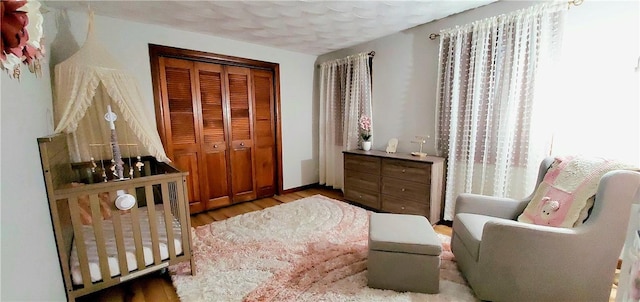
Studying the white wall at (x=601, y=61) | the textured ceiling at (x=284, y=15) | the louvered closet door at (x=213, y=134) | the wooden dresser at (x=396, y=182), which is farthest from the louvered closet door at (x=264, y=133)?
the white wall at (x=601, y=61)

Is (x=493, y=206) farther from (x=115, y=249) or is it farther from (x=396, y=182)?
(x=115, y=249)

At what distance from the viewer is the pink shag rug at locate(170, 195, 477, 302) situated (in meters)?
1.67

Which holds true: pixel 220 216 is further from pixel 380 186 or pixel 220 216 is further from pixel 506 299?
pixel 506 299

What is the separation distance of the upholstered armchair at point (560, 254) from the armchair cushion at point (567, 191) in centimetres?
9

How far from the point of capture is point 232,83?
3320 millimetres

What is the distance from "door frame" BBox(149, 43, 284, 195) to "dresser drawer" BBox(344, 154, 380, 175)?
114 cm

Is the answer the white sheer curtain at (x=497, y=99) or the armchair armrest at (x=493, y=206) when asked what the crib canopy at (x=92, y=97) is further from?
the white sheer curtain at (x=497, y=99)

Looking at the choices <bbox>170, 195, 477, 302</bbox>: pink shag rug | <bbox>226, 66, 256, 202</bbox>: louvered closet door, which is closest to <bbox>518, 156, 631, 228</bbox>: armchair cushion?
<bbox>170, 195, 477, 302</bbox>: pink shag rug

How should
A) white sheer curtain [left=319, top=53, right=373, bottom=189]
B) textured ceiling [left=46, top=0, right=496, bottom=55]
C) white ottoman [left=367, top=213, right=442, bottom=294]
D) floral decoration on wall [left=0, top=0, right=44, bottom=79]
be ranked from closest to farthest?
floral decoration on wall [left=0, top=0, right=44, bottom=79], white ottoman [left=367, top=213, right=442, bottom=294], textured ceiling [left=46, top=0, right=496, bottom=55], white sheer curtain [left=319, top=53, right=373, bottom=189]

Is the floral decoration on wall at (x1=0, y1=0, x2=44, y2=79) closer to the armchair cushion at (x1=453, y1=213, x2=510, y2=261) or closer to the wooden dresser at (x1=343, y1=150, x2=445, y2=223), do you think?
the armchair cushion at (x1=453, y1=213, x2=510, y2=261)

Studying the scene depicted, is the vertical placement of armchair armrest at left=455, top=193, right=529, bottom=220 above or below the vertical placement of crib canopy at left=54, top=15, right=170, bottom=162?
below

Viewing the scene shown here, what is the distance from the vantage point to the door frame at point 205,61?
2.75 metres

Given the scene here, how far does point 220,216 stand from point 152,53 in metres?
2.02

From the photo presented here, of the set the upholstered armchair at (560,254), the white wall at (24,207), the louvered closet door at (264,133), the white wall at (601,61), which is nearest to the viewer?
the white wall at (24,207)
